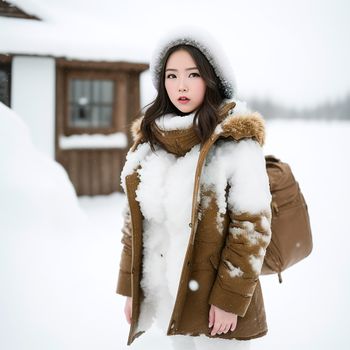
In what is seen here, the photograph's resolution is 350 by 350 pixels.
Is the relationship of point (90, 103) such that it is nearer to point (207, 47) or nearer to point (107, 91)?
point (107, 91)

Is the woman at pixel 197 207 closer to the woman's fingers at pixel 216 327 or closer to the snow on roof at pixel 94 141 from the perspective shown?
the woman's fingers at pixel 216 327

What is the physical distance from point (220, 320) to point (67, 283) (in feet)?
6.52

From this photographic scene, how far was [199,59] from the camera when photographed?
1.78 metres

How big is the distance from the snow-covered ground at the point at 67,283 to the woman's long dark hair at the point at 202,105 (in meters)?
1.73

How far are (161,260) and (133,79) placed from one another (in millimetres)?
8294

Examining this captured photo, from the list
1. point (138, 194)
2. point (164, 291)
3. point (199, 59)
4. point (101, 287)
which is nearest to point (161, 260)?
point (164, 291)

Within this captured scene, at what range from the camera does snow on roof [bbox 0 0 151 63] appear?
7883 millimetres

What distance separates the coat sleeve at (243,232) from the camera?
157 centimetres

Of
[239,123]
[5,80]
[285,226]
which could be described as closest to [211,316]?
[285,226]

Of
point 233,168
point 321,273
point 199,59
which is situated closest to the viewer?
point 233,168

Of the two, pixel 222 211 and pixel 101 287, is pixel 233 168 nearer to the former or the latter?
pixel 222 211

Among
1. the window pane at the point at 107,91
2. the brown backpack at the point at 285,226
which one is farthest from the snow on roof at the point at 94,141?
the brown backpack at the point at 285,226

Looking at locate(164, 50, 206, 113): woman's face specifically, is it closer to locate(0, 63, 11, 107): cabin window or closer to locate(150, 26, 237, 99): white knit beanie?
locate(150, 26, 237, 99): white knit beanie

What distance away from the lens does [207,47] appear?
1769 millimetres
